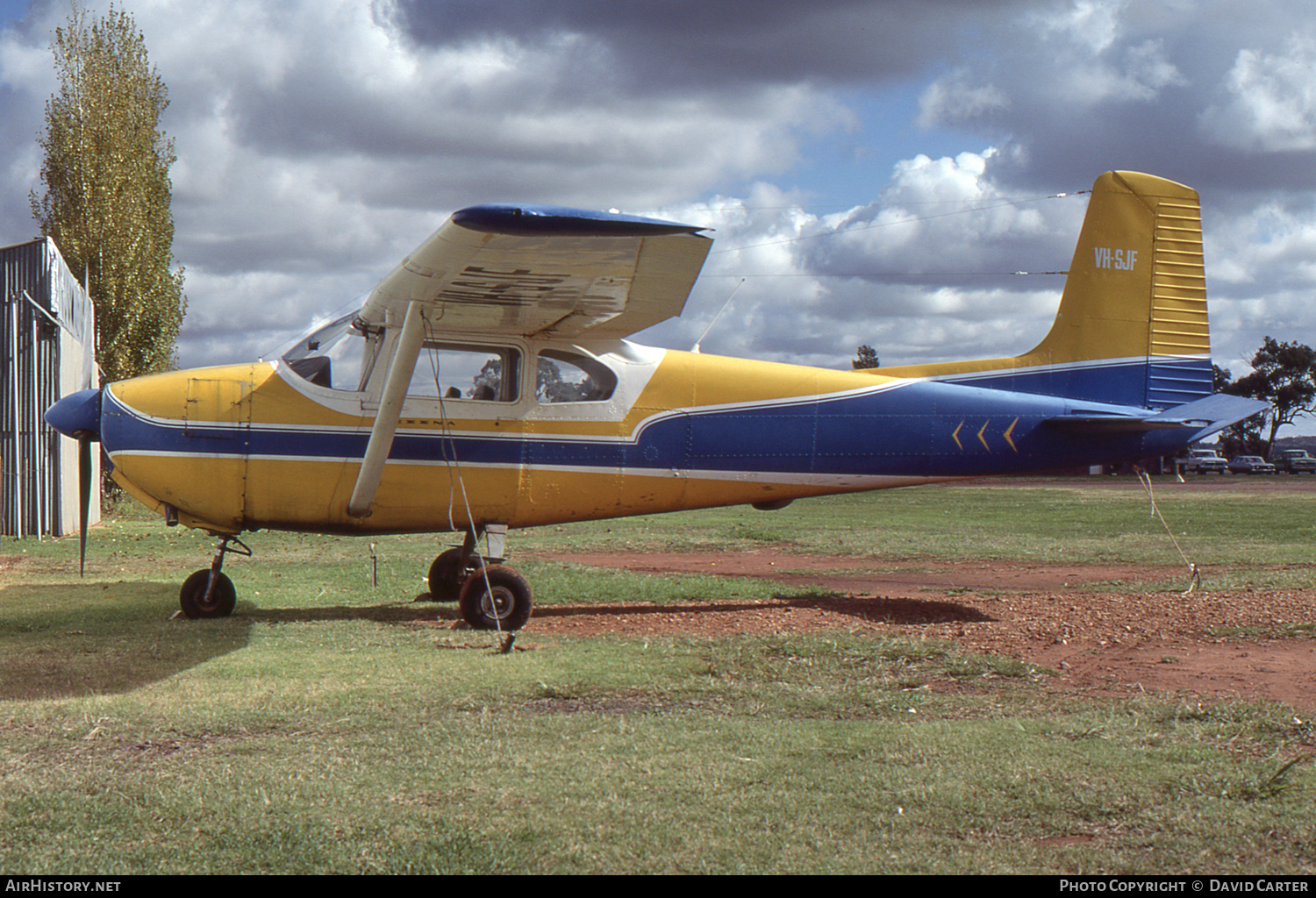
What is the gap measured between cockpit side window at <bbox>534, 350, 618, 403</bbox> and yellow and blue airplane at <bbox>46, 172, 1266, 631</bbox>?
2 cm

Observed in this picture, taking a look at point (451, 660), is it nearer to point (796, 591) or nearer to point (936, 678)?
point (936, 678)

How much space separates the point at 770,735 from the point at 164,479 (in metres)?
6.05

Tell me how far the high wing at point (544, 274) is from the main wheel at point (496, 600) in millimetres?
2176

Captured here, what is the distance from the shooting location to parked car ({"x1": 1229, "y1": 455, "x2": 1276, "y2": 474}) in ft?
221

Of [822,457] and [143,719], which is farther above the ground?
[822,457]

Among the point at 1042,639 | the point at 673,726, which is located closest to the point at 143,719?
the point at 673,726

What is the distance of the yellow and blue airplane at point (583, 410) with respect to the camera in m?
8.57

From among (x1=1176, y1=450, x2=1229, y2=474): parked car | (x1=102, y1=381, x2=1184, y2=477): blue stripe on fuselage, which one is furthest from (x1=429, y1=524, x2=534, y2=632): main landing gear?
(x1=1176, y1=450, x2=1229, y2=474): parked car

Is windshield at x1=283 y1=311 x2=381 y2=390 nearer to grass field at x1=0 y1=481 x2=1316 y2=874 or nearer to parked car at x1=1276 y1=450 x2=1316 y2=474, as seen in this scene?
grass field at x1=0 y1=481 x2=1316 y2=874

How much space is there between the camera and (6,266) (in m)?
18.4

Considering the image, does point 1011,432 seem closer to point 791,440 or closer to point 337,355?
point 791,440

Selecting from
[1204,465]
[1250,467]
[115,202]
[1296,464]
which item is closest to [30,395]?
[115,202]

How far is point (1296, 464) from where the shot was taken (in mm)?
67688

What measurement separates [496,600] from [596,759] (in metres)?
4.13
